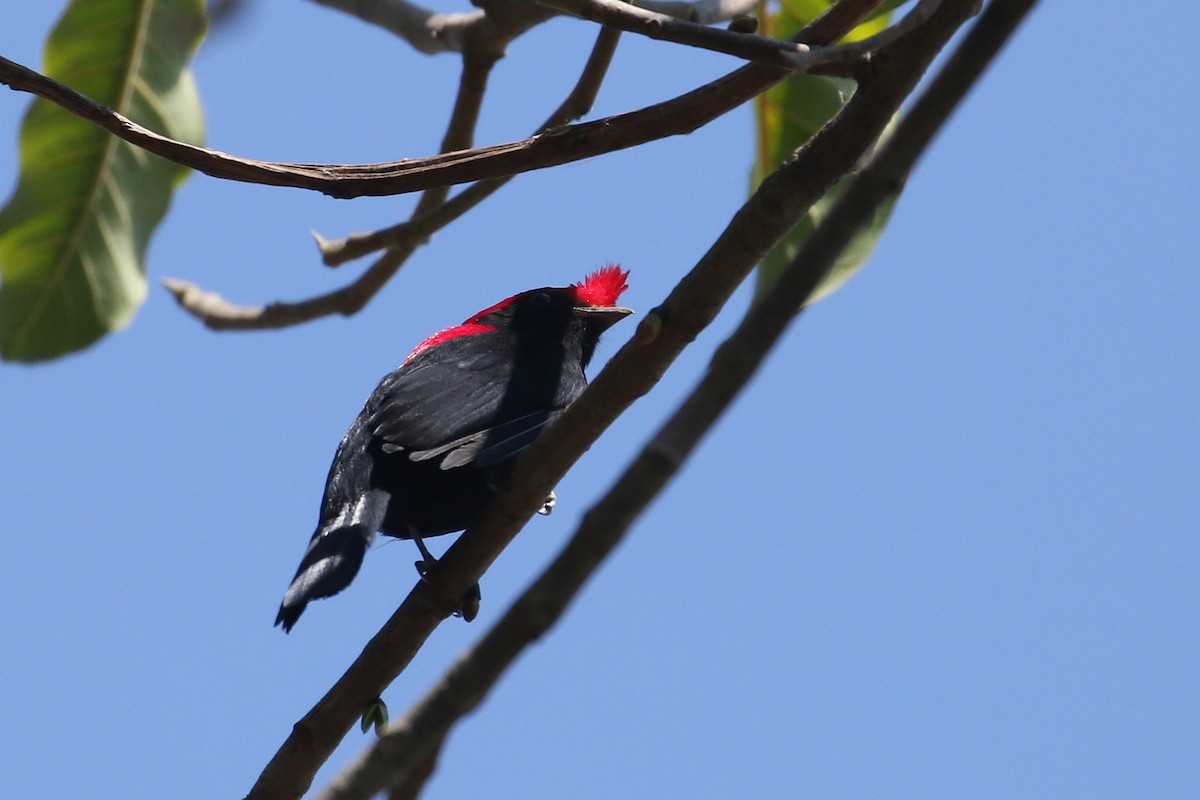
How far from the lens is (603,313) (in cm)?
512

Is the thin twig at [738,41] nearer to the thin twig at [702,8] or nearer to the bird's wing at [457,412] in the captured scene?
the thin twig at [702,8]

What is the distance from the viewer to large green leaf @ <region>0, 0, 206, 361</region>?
15.6ft

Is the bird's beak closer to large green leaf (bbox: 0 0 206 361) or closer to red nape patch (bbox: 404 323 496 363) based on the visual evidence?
red nape patch (bbox: 404 323 496 363)

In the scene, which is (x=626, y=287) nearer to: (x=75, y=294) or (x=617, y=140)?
(x=75, y=294)

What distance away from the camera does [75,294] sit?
4.80 metres

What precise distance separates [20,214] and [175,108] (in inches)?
26.6

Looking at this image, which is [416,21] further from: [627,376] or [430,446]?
[627,376]

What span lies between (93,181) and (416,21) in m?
1.35

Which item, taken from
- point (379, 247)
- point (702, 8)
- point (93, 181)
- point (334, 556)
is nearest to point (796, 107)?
point (702, 8)

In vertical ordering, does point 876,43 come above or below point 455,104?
below

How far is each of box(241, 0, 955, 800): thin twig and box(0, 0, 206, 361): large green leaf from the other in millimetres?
2323

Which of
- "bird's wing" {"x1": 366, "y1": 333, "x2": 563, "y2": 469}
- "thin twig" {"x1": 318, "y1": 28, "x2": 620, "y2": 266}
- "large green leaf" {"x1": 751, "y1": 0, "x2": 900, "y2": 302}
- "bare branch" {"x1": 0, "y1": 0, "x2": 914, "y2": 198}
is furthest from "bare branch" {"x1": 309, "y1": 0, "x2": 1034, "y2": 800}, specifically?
"large green leaf" {"x1": 751, "y1": 0, "x2": 900, "y2": 302}

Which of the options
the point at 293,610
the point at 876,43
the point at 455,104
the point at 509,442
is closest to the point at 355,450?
the point at 509,442

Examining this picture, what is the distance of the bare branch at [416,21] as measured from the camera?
4348 millimetres
